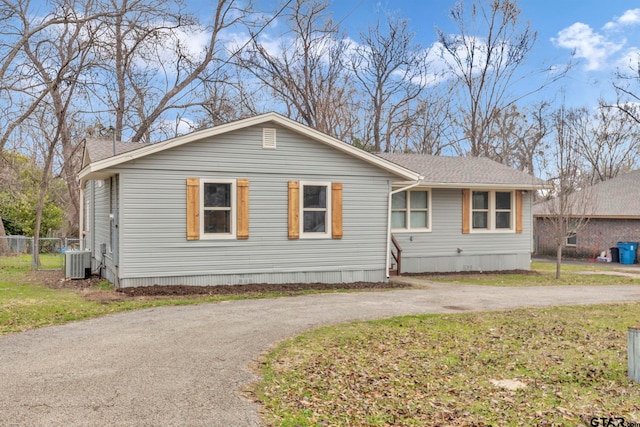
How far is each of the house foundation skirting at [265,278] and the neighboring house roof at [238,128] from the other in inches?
97.1

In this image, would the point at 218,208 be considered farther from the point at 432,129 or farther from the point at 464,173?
the point at 432,129

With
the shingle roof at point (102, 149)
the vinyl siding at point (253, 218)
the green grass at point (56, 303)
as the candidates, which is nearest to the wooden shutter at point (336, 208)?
the vinyl siding at point (253, 218)

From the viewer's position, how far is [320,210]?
41.6 feet

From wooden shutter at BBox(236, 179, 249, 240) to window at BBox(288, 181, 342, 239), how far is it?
1325 millimetres

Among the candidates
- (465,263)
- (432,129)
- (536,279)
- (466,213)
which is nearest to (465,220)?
(466,213)

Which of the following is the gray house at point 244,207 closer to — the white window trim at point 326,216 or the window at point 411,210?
the white window trim at point 326,216

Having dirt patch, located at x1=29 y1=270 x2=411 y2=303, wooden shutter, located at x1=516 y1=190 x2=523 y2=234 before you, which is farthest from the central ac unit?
wooden shutter, located at x1=516 y1=190 x2=523 y2=234

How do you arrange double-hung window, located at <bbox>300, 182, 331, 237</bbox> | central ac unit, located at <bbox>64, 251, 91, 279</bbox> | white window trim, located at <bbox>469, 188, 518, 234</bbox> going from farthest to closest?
white window trim, located at <bbox>469, 188, 518, 234</bbox> < central ac unit, located at <bbox>64, 251, 91, 279</bbox> < double-hung window, located at <bbox>300, 182, 331, 237</bbox>

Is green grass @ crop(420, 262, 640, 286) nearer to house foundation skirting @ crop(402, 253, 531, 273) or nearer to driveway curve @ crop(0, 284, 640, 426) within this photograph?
house foundation skirting @ crop(402, 253, 531, 273)

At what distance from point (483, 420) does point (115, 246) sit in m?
9.31

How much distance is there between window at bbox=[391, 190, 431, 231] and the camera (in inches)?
635

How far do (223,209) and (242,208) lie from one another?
16.9 inches

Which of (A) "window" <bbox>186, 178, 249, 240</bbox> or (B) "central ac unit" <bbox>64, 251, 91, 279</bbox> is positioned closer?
(A) "window" <bbox>186, 178, 249, 240</bbox>

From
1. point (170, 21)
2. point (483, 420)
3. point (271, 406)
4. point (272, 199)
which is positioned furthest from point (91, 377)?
point (170, 21)
